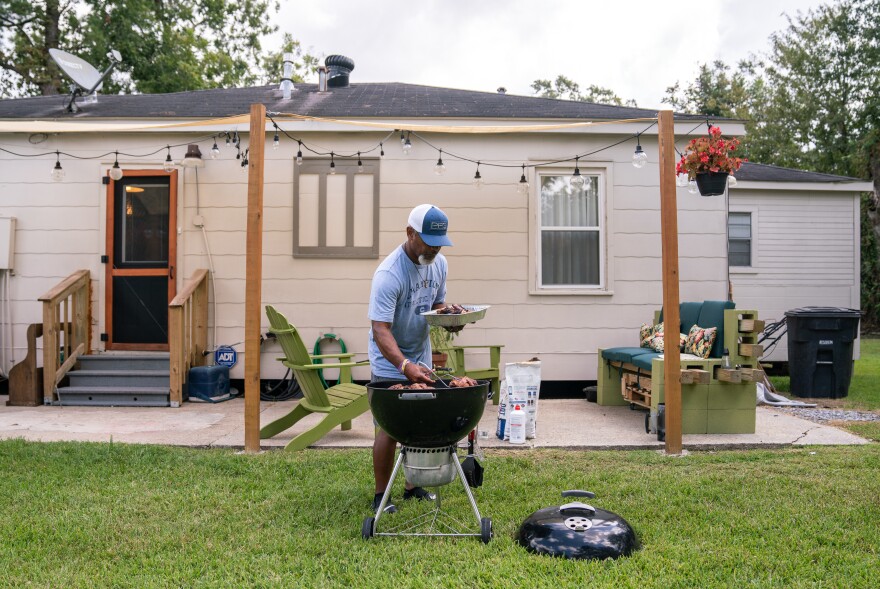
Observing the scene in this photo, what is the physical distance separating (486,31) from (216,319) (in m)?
19.4

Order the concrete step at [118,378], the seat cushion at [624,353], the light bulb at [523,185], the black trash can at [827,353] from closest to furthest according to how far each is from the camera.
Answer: the seat cushion at [624,353], the concrete step at [118,378], the light bulb at [523,185], the black trash can at [827,353]

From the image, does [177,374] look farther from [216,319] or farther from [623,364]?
[623,364]

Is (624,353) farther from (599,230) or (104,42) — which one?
(104,42)

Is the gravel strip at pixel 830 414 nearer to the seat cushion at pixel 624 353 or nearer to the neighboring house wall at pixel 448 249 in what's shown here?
the neighboring house wall at pixel 448 249

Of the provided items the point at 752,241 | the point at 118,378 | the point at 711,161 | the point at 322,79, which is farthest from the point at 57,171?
the point at 752,241

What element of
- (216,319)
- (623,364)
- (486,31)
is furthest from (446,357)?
(486,31)

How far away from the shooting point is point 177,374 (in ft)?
23.2

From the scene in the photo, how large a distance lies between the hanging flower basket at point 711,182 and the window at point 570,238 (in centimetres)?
150

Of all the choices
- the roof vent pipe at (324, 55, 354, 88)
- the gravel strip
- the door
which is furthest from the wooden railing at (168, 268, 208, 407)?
the gravel strip

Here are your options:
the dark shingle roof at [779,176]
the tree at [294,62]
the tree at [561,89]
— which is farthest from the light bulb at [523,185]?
the tree at [561,89]

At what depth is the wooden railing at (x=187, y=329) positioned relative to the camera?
6965 millimetres

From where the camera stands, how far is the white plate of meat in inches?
131

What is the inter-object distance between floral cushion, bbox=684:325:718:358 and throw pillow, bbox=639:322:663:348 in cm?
54

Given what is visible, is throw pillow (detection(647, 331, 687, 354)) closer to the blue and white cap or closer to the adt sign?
the blue and white cap
